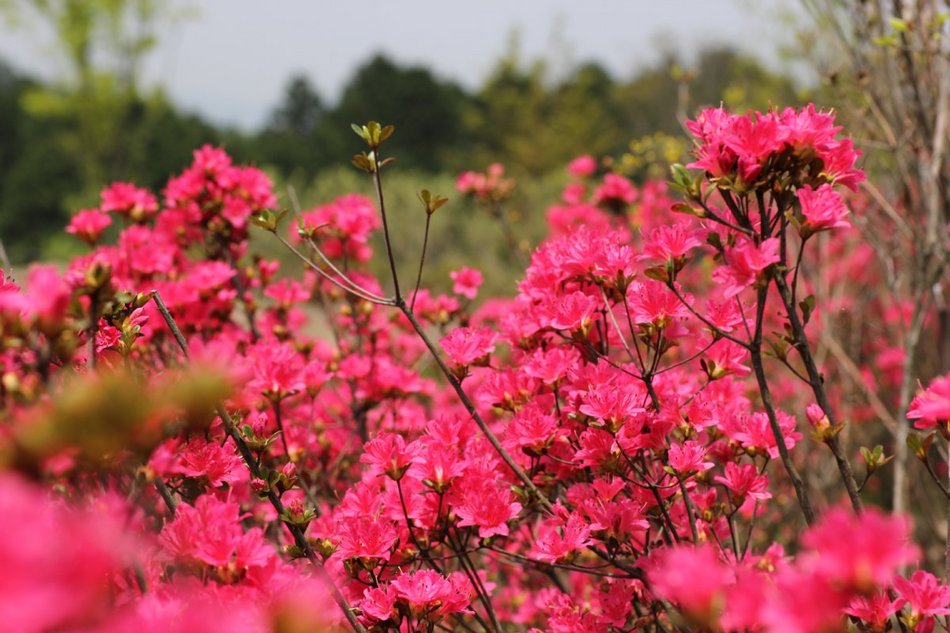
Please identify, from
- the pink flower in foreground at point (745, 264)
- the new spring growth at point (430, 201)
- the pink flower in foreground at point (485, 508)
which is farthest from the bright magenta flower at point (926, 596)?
the new spring growth at point (430, 201)

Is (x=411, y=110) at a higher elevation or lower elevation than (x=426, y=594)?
higher

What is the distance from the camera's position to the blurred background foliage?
16266 mm

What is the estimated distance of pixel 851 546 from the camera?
0.88 metres

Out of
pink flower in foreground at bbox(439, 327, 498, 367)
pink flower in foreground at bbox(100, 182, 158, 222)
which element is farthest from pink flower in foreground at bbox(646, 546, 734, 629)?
pink flower in foreground at bbox(100, 182, 158, 222)

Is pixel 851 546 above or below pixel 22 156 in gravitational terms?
below

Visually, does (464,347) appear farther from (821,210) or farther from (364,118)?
(364,118)

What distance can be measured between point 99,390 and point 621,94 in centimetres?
3045

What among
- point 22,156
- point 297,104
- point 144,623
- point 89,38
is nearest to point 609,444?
point 144,623

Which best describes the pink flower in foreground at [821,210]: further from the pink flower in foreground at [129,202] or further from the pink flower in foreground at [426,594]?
the pink flower in foreground at [129,202]

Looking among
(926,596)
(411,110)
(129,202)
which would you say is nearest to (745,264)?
(926,596)

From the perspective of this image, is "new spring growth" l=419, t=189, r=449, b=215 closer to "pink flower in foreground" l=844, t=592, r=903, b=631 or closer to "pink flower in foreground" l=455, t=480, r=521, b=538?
"pink flower in foreground" l=455, t=480, r=521, b=538

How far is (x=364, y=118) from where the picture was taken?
34938 mm

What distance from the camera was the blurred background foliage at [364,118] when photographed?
1627 centimetres

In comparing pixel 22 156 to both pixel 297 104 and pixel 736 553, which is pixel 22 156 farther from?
pixel 736 553
